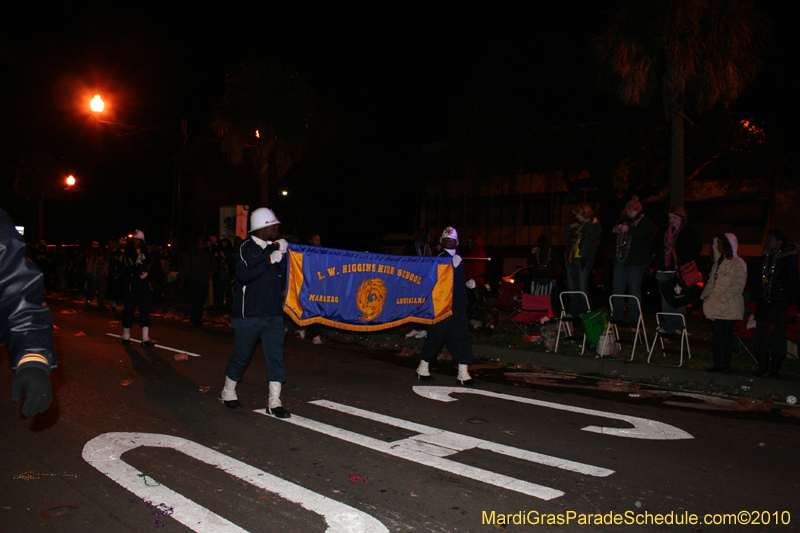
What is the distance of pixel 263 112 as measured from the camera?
72.7ft

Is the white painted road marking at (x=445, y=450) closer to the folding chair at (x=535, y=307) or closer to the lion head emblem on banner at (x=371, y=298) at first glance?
Result: the lion head emblem on banner at (x=371, y=298)

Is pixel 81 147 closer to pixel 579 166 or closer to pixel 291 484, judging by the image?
pixel 579 166

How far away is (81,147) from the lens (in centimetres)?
3042

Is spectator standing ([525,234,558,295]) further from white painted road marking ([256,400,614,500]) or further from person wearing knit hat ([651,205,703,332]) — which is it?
white painted road marking ([256,400,614,500])

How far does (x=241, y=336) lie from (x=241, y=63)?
60.6 ft

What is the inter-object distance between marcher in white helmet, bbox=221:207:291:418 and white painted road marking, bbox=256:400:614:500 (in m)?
0.66

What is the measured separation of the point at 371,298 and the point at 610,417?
3642 mm


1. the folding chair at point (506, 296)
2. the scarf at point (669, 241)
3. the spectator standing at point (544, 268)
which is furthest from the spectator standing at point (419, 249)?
the scarf at point (669, 241)

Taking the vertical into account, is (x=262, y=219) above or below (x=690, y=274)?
above

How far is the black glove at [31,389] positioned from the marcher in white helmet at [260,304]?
3.71 m

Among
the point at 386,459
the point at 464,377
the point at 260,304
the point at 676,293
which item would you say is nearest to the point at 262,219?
the point at 260,304

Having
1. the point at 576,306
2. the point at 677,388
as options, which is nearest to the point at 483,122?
the point at 576,306

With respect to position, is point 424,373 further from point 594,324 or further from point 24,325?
point 24,325

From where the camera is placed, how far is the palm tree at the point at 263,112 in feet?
72.3
